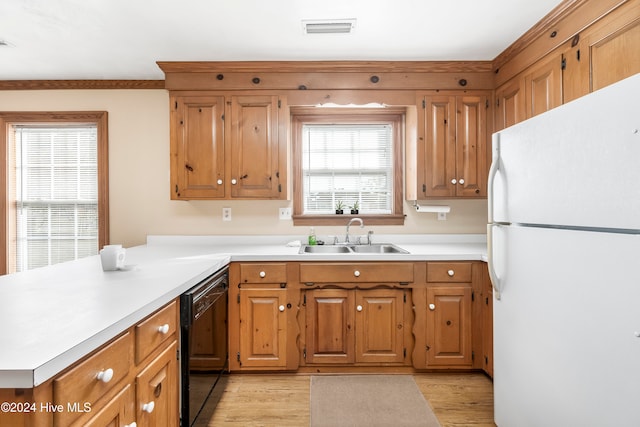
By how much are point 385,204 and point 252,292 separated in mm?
1462

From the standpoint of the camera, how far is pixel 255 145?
9.11 feet

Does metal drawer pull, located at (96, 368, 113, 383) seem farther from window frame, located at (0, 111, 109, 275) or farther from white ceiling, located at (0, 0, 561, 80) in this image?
window frame, located at (0, 111, 109, 275)

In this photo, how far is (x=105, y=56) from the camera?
2684 mm

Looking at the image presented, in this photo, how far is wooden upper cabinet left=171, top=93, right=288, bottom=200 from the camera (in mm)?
2768

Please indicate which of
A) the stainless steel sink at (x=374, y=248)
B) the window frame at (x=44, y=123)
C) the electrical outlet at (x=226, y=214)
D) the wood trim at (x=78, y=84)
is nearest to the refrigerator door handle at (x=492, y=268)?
the stainless steel sink at (x=374, y=248)

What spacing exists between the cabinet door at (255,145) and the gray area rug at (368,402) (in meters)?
1.43

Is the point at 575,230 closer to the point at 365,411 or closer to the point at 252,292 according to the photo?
the point at 365,411

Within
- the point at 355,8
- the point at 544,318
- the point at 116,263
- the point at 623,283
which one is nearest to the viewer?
the point at 623,283

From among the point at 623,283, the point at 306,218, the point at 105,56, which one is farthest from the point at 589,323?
the point at 105,56

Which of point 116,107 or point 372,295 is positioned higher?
point 116,107

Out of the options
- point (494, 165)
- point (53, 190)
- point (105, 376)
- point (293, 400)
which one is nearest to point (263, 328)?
point (293, 400)

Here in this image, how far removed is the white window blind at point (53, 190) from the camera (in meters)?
3.17

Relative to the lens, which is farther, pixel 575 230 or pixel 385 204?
pixel 385 204

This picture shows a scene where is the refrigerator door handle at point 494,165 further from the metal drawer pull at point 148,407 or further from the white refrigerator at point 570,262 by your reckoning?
the metal drawer pull at point 148,407
